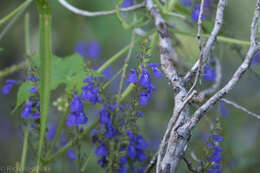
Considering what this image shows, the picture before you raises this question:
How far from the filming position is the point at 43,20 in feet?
2.61

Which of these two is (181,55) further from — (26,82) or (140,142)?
(26,82)

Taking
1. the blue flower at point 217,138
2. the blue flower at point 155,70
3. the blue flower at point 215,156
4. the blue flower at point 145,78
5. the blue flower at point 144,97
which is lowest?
the blue flower at point 215,156

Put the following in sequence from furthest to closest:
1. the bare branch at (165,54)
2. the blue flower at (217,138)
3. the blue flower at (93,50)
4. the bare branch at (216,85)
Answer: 1. the blue flower at (93,50)
2. the bare branch at (216,85)
3. the blue flower at (217,138)
4. the bare branch at (165,54)

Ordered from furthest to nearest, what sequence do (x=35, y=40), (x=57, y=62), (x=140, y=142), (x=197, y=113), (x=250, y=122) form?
(x=35, y=40), (x=250, y=122), (x=57, y=62), (x=140, y=142), (x=197, y=113)

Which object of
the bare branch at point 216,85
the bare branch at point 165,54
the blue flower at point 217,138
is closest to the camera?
the bare branch at point 165,54

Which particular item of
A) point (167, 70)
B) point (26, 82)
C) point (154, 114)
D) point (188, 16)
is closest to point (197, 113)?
→ point (167, 70)

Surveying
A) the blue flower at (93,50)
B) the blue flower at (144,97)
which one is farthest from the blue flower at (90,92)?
the blue flower at (93,50)

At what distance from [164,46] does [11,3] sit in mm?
2240

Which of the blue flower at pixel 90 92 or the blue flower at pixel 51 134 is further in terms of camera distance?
the blue flower at pixel 51 134

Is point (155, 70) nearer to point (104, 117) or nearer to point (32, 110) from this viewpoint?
point (104, 117)

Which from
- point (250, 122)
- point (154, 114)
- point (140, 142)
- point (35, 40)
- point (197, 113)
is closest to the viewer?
point (197, 113)

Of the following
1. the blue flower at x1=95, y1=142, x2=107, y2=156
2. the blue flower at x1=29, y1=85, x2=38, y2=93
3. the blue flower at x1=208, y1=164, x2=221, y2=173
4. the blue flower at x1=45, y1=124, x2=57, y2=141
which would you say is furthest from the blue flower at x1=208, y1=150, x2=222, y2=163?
the blue flower at x1=45, y1=124, x2=57, y2=141

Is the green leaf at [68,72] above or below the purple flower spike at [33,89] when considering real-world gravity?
above

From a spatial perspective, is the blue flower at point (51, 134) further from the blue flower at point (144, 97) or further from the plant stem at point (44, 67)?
the plant stem at point (44, 67)
